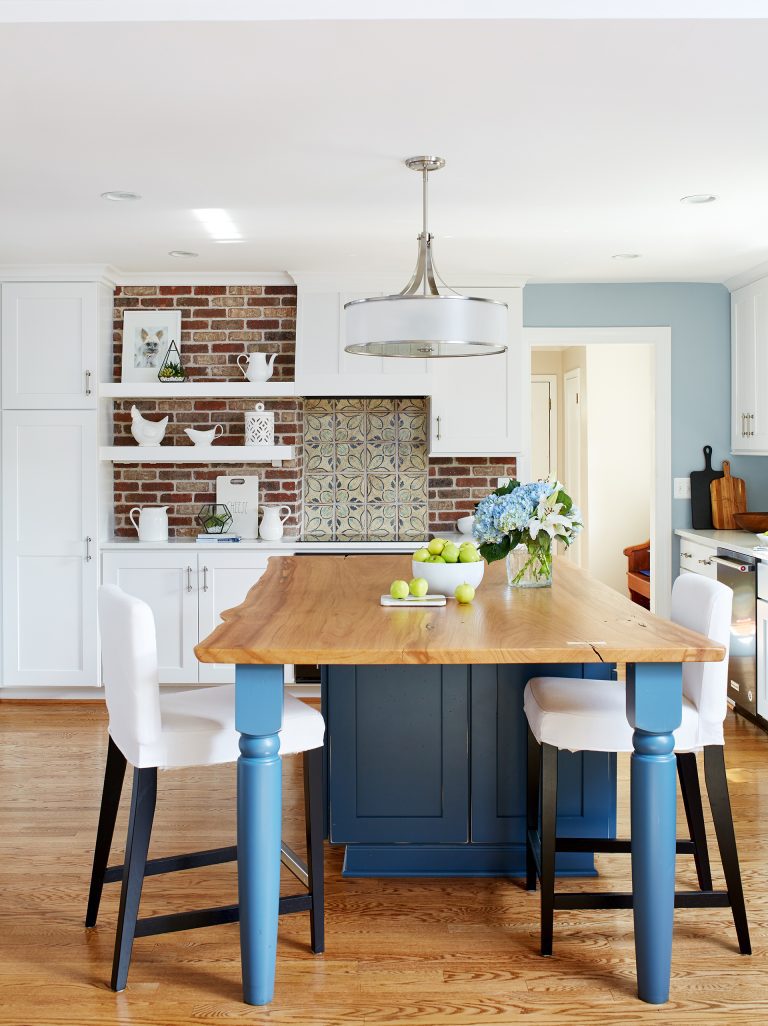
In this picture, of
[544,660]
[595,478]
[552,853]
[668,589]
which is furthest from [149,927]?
[595,478]

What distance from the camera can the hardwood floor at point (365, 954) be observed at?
7.58ft

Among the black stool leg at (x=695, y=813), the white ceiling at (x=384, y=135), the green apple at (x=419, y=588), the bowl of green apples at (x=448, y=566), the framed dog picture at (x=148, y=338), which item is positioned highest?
the white ceiling at (x=384, y=135)

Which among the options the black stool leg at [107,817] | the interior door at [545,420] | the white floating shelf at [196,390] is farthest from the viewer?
the interior door at [545,420]

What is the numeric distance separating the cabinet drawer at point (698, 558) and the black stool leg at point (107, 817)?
337 cm

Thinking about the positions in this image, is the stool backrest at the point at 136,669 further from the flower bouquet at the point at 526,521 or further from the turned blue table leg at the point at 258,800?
the flower bouquet at the point at 526,521

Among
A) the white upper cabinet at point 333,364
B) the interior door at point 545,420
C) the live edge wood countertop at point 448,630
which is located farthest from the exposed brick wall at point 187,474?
the interior door at point 545,420

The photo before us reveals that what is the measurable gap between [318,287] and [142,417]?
126 centimetres

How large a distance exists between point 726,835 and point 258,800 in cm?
121

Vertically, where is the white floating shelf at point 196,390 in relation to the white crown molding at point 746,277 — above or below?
below

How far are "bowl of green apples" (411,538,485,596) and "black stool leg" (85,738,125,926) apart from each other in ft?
3.43

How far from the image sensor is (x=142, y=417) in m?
5.64

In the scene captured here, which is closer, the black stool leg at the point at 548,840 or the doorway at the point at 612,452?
the black stool leg at the point at 548,840

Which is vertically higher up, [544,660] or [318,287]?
[318,287]

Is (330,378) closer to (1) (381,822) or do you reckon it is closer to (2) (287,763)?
(2) (287,763)
